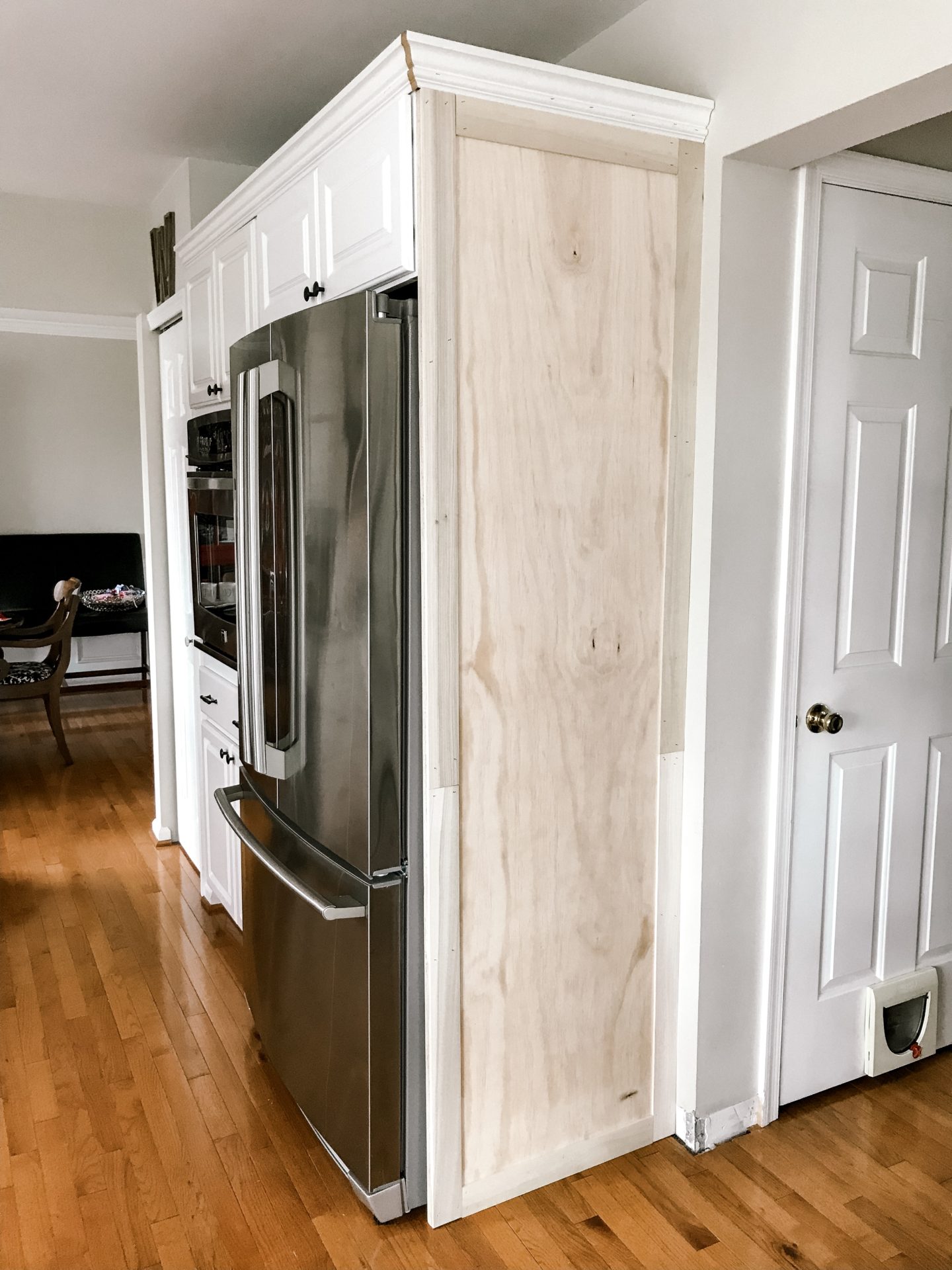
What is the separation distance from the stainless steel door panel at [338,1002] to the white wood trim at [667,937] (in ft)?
1.93

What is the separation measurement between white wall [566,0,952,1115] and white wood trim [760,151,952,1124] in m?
0.02

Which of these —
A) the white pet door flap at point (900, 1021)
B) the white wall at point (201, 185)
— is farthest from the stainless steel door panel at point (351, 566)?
the white wall at point (201, 185)

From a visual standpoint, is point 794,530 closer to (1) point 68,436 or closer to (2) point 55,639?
(2) point 55,639

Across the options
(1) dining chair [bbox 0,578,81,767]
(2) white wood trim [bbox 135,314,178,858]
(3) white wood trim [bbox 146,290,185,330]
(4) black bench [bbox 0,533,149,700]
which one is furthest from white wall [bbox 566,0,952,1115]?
(4) black bench [bbox 0,533,149,700]

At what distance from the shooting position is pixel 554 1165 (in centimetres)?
210

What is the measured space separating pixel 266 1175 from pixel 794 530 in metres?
1.77

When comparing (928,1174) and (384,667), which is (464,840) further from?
(928,1174)

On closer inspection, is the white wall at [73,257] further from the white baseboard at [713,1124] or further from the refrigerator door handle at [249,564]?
the white baseboard at [713,1124]

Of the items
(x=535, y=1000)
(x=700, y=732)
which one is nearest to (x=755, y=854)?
(x=700, y=732)

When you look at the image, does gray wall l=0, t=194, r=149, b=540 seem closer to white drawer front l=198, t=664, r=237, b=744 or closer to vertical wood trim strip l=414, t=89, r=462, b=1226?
white drawer front l=198, t=664, r=237, b=744

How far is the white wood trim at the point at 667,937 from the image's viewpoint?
2150 millimetres

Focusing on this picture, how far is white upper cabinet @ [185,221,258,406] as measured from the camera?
2590 mm

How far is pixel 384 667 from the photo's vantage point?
6.12 feet

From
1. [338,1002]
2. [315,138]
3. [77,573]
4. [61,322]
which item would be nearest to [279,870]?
[338,1002]
